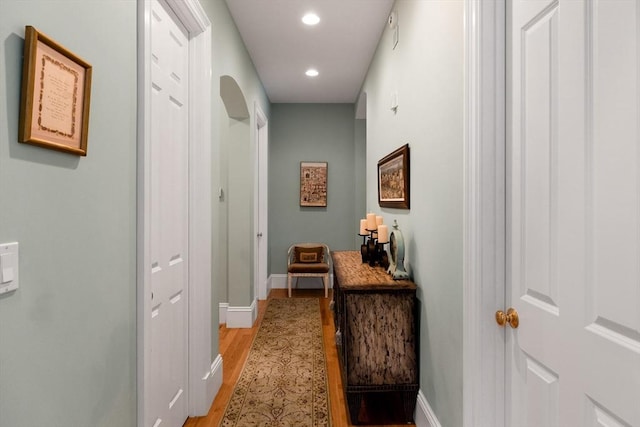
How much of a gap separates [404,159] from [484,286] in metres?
1.14

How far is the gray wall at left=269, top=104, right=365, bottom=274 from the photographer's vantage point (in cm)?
541

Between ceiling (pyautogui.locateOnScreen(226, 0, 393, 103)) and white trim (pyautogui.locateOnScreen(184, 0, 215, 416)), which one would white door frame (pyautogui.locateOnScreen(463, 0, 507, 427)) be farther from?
ceiling (pyautogui.locateOnScreen(226, 0, 393, 103))

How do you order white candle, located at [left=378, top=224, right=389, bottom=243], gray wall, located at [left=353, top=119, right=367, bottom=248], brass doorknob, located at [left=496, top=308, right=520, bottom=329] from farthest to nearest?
gray wall, located at [left=353, top=119, right=367, bottom=248] < white candle, located at [left=378, top=224, right=389, bottom=243] < brass doorknob, located at [left=496, top=308, right=520, bottom=329]

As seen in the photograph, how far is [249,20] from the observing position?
9.63ft

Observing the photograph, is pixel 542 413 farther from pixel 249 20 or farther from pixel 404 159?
pixel 249 20

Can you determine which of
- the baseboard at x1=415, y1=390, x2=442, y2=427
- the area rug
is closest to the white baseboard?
the area rug

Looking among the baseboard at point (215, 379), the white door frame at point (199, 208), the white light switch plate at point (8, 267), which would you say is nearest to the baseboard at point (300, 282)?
the baseboard at point (215, 379)

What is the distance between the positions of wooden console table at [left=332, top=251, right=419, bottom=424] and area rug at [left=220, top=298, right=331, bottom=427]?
365mm

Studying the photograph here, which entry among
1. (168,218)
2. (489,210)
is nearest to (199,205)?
(168,218)

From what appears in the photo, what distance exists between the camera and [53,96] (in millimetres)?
927

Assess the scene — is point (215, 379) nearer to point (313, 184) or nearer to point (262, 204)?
point (262, 204)

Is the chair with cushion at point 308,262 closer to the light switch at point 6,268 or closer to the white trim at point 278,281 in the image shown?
the white trim at point 278,281

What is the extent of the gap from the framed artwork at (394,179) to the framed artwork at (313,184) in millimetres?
2286

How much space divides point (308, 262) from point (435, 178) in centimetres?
349
